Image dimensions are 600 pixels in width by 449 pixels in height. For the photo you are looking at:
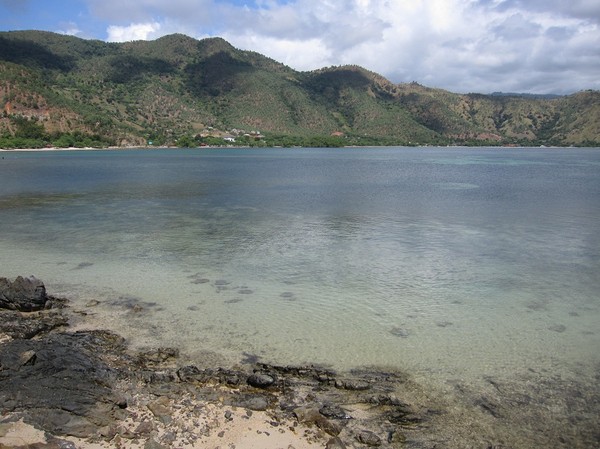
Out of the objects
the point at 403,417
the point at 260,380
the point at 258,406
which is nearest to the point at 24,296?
the point at 260,380

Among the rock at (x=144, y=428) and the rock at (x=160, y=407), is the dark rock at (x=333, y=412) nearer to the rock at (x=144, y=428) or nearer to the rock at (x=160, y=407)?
the rock at (x=160, y=407)

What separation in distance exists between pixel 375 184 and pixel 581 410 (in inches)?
1539

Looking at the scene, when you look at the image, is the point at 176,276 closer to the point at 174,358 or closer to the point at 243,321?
the point at 243,321

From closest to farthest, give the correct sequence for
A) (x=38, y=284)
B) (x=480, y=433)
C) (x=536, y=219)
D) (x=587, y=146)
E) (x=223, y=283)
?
(x=480, y=433) < (x=38, y=284) < (x=223, y=283) < (x=536, y=219) < (x=587, y=146)

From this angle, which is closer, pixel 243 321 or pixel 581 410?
Result: pixel 581 410

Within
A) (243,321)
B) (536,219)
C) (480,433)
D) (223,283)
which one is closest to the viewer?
(480,433)

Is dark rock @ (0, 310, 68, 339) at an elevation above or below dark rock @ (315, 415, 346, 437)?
below

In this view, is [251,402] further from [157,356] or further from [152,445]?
[157,356]

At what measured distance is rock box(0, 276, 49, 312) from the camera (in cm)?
1220

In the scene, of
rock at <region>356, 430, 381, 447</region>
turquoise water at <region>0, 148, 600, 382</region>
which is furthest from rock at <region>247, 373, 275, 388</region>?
rock at <region>356, 430, 381, 447</region>

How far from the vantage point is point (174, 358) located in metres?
9.70

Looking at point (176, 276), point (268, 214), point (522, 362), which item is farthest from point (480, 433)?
point (268, 214)

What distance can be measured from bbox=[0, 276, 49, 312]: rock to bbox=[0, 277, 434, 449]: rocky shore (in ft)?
10.0

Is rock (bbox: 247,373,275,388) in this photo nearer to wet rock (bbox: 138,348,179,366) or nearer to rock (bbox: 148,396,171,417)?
rock (bbox: 148,396,171,417)
